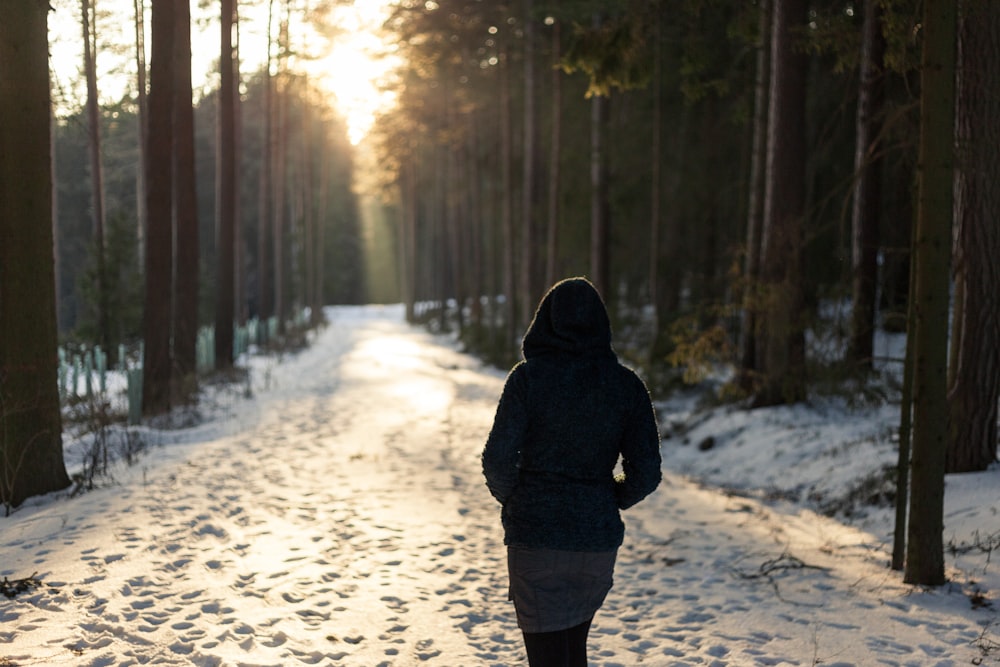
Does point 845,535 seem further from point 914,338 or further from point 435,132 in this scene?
point 435,132

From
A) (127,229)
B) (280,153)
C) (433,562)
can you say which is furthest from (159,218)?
(280,153)

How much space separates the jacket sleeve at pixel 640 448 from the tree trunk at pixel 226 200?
744 inches

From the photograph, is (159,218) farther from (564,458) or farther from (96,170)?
(564,458)

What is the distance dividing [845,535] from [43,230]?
819 cm

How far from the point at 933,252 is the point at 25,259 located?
758cm

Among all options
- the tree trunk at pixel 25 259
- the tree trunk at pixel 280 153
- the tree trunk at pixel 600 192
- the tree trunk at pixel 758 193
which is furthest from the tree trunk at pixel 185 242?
the tree trunk at pixel 280 153

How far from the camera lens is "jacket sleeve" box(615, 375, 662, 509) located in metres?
3.38

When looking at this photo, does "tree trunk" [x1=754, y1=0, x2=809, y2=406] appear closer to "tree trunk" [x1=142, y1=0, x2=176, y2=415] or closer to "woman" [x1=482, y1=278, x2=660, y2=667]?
"woman" [x1=482, y1=278, x2=660, y2=667]

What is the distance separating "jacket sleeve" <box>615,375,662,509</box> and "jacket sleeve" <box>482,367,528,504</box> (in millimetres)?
437

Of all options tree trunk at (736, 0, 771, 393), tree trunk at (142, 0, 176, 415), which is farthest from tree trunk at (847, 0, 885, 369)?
tree trunk at (142, 0, 176, 415)

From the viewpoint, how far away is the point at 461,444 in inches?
517

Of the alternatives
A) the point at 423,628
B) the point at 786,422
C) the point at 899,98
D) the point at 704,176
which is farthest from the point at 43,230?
the point at 704,176

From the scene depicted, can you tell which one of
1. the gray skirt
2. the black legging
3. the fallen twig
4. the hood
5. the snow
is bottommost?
the snow

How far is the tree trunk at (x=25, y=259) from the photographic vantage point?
737 cm
